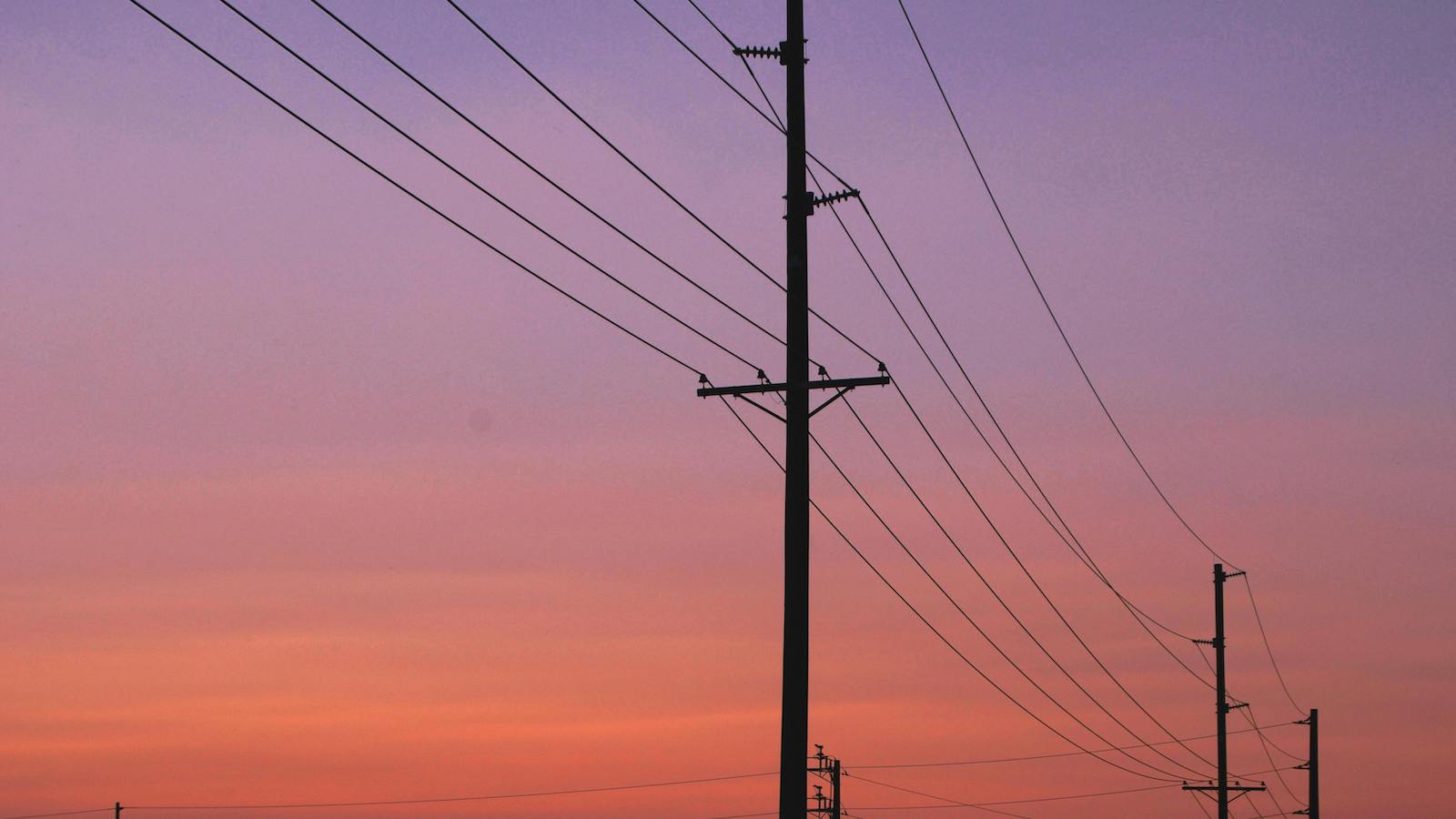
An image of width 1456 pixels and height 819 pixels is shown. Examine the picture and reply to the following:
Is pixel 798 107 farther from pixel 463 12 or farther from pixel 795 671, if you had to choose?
pixel 463 12

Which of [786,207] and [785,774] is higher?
[786,207]

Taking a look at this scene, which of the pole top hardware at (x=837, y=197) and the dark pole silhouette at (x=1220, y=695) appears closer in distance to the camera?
the pole top hardware at (x=837, y=197)

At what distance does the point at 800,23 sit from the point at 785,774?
10619 mm

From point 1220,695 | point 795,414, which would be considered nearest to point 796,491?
point 795,414

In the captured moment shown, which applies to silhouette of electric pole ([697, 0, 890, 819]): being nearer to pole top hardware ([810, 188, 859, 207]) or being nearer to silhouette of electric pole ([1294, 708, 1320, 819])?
pole top hardware ([810, 188, 859, 207])

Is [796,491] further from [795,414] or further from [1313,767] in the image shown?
[1313,767]

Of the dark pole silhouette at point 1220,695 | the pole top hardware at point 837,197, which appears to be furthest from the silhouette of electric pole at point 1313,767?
the pole top hardware at point 837,197

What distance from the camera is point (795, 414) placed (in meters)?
25.0

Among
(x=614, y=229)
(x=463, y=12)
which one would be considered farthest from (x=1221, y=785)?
(x=463, y=12)

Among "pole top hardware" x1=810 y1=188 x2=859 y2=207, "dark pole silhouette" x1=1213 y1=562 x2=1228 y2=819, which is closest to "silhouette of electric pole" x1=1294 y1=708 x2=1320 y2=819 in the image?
"dark pole silhouette" x1=1213 y1=562 x2=1228 y2=819

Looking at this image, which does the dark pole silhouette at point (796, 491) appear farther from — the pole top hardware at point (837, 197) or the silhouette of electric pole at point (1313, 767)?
the silhouette of electric pole at point (1313, 767)

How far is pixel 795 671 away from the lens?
23859 millimetres

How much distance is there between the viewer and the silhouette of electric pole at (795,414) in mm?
23672

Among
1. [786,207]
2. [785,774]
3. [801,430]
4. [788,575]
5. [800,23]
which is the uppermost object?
[800,23]
